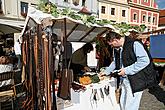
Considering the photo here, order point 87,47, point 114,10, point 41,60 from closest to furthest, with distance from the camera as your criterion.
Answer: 1. point 41,60
2. point 87,47
3. point 114,10

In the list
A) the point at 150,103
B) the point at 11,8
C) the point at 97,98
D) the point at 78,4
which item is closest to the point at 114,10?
the point at 78,4

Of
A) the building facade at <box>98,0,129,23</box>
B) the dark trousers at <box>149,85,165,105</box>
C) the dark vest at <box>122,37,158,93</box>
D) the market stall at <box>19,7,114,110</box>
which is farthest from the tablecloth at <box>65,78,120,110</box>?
the building facade at <box>98,0,129,23</box>

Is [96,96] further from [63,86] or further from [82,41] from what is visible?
[82,41]

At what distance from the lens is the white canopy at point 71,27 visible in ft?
11.7

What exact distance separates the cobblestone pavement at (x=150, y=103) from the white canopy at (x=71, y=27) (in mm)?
1967

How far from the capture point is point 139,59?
311cm

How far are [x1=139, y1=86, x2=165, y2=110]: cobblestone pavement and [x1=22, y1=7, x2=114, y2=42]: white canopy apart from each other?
Result: 197 centimetres

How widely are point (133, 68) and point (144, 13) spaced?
3761 cm

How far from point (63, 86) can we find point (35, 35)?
865 mm

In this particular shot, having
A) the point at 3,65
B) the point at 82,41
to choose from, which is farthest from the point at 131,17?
the point at 3,65

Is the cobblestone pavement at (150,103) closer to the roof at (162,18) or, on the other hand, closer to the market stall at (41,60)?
the market stall at (41,60)

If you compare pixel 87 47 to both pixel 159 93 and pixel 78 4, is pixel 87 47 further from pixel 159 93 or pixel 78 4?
pixel 78 4

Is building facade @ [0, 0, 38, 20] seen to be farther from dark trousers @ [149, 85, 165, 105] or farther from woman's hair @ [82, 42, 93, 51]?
dark trousers @ [149, 85, 165, 105]

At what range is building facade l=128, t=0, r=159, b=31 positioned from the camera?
36375 mm
